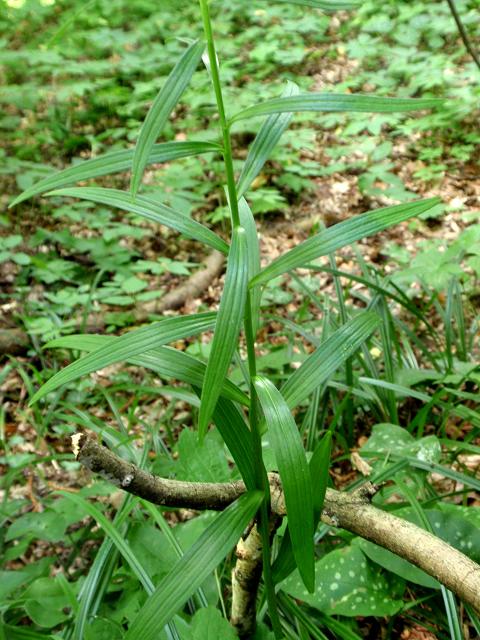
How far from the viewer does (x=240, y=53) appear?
4.80 m

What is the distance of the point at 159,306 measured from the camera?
9.38 feet

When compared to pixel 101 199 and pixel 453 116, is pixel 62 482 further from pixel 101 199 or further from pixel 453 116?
pixel 453 116

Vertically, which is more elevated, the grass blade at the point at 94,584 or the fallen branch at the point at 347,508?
the fallen branch at the point at 347,508

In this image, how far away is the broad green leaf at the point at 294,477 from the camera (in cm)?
72

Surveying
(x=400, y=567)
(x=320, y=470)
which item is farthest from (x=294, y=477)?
(x=400, y=567)

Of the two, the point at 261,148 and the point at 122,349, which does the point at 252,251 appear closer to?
the point at 261,148

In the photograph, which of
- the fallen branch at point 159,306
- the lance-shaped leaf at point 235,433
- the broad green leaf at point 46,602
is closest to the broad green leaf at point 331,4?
the lance-shaped leaf at point 235,433

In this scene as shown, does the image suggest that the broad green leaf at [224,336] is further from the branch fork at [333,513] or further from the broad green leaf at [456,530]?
the broad green leaf at [456,530]

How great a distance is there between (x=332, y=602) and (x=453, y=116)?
10.4 feet

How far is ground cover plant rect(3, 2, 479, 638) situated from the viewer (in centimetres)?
71

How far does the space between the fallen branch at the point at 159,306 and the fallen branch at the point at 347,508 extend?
181 centimetres

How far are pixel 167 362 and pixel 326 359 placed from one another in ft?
0.79

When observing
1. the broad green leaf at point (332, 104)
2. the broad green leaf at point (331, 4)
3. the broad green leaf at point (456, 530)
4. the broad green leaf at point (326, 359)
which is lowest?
the broad green leaf at point (456, 530)

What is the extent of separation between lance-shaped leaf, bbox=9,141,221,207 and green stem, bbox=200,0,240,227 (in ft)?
0.06
